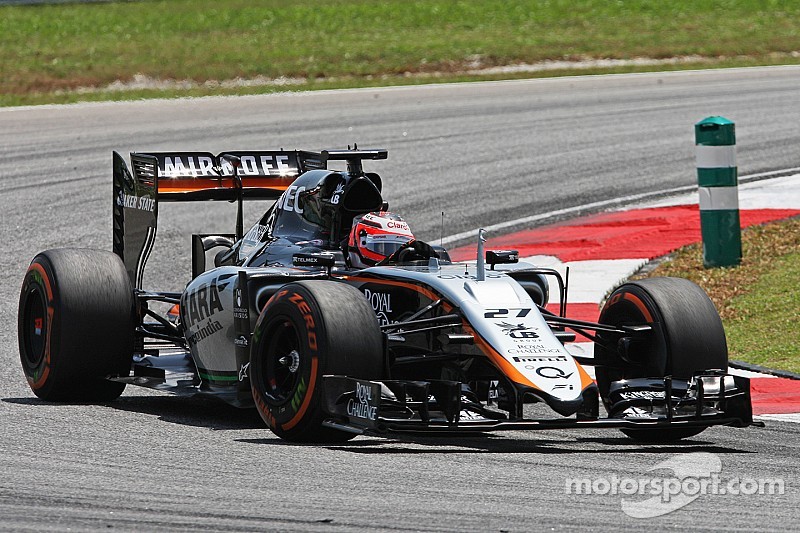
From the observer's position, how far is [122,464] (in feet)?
21.2

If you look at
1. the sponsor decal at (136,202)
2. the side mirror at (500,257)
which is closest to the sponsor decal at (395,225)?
the side mirror at (500,257)

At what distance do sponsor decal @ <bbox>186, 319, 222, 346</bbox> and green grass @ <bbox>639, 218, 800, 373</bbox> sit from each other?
11.1ft

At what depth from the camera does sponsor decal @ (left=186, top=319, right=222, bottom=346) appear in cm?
823

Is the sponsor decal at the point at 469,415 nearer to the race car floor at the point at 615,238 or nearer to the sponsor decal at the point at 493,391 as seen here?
the sponsor decal at the point at 493,391

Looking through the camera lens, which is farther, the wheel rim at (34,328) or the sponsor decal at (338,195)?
the wheel rim at (34,328)

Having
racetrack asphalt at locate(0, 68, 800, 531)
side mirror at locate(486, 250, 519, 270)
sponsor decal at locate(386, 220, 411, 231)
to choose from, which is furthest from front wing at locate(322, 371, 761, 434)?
sponsor decal at locate(386, 220, 411, 231)

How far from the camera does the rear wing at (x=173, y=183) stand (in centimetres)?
960

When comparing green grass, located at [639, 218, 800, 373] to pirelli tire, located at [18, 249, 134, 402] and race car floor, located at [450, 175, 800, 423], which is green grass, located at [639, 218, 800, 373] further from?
pirelli tire, located at [18, 249, 134, 402]

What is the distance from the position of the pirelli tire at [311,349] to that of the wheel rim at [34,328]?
6.66 ft

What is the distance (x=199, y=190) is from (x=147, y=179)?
67 centimetres

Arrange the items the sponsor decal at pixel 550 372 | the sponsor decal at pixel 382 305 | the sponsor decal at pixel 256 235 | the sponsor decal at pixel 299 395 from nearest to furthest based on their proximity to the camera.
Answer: the sponsor decal at pixel 550 372, the sponsor decal at pixel 299 395, the sponsor decal at pixel 382 305, the sponsor decal at pixel 256 235

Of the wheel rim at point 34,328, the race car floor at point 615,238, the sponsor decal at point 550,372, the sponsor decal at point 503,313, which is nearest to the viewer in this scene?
the sponsor decal at point 550,372

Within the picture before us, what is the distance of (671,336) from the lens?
7.47m

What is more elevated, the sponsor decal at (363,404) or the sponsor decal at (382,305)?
the sponsor decal at (382,305)
